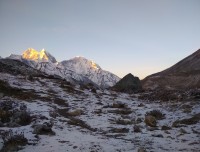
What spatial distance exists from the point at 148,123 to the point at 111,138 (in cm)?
567

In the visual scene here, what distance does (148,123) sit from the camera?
22.2 m

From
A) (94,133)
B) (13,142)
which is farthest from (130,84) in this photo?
(13,142)

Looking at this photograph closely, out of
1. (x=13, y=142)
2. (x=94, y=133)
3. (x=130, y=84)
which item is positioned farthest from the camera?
(x=130, y=84)

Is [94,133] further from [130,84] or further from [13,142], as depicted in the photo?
[130,84]

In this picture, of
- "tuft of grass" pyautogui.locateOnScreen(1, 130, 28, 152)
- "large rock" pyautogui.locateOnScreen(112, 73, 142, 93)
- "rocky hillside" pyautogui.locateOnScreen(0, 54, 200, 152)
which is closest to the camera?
"tuft of grass" pyautogui.locateOnScreen(1, 130, 28, 152)

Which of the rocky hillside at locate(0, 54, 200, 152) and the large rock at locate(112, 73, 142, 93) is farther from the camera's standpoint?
the large rock at locate(112, 73, 142, 93)

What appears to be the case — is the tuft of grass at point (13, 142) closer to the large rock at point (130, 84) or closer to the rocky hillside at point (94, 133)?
the rocky hillside at point (94, 133)

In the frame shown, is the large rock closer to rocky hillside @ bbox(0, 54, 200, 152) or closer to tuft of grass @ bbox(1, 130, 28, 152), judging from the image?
rocky hillside @ bbox(0, 54, 200, 152)

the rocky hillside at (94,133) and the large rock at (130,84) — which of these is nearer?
the rocky hillside at (94,133)

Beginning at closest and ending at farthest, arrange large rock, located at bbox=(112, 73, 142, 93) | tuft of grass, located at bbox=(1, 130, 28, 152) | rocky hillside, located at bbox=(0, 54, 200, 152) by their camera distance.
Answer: tuft of grass, located at bbox=(1, 130, 28, 152), rocky hillside, located at bbox=(0, 54, 200, 152), large rock, located at bbox=(112, 73, 142, 93)

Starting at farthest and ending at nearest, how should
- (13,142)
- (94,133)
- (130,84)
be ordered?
(130,84) → (94,133) → (13,142)

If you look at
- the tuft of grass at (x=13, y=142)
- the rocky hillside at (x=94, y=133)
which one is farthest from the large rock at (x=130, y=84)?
the tuft of grass at (x=13, y=142)

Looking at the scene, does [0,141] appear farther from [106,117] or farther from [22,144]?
[106,117]

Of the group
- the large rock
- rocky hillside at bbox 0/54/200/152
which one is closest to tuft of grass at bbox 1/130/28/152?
rocky hillside at bbox 0/54/200/152
